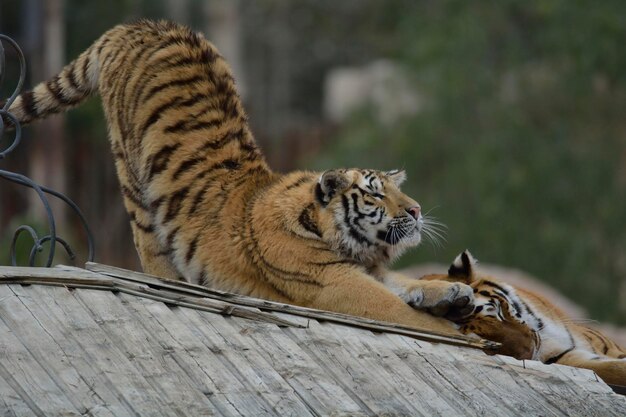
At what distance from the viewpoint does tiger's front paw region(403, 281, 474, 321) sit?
187 inches

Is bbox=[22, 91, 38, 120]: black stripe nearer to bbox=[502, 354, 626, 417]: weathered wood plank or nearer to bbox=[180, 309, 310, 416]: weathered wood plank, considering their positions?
bbox=[180, 309, 310, 416]: weathered wood plank

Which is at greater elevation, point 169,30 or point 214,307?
point 169,30

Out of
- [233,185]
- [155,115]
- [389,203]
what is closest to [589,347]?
[389,203]

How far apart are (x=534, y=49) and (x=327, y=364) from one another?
1137 centimetres

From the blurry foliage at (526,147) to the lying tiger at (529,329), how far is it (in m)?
8.39

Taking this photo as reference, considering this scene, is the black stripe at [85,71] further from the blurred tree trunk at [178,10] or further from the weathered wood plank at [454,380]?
the blurred tree trunk at [178,10]

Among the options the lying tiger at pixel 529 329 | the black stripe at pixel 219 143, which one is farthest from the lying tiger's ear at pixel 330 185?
the black stripe at pixel 219 143

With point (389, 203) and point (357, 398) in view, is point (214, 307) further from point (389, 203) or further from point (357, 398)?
point (389, 203)

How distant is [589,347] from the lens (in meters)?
5.19

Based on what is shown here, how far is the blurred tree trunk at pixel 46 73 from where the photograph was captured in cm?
1438

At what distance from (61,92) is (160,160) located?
0.63m

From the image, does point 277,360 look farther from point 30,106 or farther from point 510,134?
point 510,134

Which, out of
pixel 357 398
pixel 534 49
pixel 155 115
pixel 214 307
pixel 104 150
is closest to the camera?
pixel 357 398

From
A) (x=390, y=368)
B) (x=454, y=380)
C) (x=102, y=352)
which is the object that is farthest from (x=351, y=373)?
(x=102, y=352)
